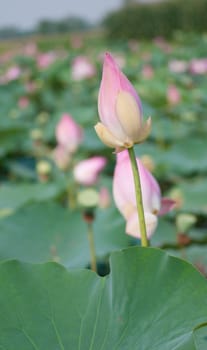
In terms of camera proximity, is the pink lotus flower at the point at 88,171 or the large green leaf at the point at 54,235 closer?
the large green leaf at the point at 54,235

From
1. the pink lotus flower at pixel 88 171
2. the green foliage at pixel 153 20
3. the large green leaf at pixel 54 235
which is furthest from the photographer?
the green foliage at pixel 153 20

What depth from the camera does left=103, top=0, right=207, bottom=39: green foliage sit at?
38.6ft

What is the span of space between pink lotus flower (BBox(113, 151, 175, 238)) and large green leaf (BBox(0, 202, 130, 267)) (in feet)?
1.44

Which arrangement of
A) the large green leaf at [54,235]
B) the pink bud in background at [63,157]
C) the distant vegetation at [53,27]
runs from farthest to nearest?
the distant vegetation at [53,27] → the pink bud in background at [63,157] → the large green leaf at [54,235]

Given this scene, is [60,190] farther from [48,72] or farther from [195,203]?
[48,72]

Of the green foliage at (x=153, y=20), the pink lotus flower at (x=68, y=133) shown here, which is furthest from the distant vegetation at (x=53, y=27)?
the pink lotus flower at (x=68, y=133)

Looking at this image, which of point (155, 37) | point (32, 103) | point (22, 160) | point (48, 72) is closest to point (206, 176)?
point (22, 160)

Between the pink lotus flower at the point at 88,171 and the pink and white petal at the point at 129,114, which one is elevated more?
the pink and white petal at the point at 129,114

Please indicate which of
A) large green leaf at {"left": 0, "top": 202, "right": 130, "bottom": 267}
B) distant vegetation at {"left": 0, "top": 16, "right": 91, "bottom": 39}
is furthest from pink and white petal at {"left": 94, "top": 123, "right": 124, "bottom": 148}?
distant vegetation at {"left": 0, "top": 16, "right": 91, "bottom": 39}

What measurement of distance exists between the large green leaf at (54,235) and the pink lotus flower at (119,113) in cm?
55

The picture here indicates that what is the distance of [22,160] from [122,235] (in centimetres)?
171

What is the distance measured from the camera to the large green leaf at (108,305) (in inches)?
26.0

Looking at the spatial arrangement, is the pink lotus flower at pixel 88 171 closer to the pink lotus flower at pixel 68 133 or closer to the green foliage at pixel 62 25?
the pink lotus flower at pixel 68 133

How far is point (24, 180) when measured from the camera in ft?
8.82
